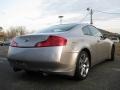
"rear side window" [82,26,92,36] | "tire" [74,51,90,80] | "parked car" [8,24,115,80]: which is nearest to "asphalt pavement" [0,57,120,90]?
"tire" [74,51,90,80]

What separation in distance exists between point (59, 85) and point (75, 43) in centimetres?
97

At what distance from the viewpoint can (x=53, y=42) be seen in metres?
4.88

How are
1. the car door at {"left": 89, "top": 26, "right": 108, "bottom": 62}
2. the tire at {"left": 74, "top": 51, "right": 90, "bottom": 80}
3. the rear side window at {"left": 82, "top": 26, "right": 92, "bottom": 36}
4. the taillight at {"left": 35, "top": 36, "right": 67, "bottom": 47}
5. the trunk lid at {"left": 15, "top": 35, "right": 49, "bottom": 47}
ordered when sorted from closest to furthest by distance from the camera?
1. the taillight at {"left": 35, "top": 36, "right": 67, "bottom": 47}
2. the trunk lid at {"left": 15, "top": 35, "right": 49, "bottom": 47}
3. the tire at {"left": 74, "top": 51, "right": 90, "bottom": 80}
4. the rear side window at {"left": 82, "top": 26, "right": 92, "bottom": 36}
5. the car door at {"left": 89, "top": 26, "right": 108, "bottom": 62}

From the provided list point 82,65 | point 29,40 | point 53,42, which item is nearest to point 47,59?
point 53,42

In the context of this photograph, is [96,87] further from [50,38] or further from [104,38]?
[104,38]

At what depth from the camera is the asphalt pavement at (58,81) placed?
4.88 m

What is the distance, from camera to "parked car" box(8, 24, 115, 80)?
4793mm

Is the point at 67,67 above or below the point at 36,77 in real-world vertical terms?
above

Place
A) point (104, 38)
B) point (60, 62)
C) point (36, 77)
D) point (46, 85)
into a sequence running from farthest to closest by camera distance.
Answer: point (104, 38) → point (36, 77) → point (46, 85) → point (60, 62)

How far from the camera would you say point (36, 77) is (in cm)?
582

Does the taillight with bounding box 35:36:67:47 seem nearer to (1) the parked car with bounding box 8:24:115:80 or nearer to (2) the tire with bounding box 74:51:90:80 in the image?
(1) the parked car with bounding box 8:24:115:80

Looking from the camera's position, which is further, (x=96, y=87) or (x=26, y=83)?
(x=26, y=83)

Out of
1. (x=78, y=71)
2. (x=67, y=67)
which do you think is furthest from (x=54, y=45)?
(x=78, y=71)

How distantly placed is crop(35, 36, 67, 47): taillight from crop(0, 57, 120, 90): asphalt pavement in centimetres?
88
